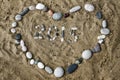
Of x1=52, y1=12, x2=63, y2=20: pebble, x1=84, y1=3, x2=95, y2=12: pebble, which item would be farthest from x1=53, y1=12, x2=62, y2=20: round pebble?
x1=84, y1=3, x2=95, y2=12: pebble

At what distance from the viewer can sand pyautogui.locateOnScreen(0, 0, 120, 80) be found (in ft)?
8.84

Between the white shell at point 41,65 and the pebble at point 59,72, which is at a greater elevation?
the white shell at point 41,65

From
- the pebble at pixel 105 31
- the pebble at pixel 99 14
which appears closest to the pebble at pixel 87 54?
the pebble at pixel 105 31

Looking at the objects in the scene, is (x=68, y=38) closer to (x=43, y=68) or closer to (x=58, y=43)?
(x=58, y=43)

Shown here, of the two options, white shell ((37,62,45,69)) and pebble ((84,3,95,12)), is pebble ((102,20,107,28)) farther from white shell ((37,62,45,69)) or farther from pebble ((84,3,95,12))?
white shell ((37,62,45,69))

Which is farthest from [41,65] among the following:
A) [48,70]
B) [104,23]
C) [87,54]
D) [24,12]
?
[104,23]

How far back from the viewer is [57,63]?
274 cm

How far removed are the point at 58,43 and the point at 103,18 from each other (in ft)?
1.55

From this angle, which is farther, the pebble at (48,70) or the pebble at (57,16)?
the pebble at (57,16)

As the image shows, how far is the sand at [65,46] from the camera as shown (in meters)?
2.70

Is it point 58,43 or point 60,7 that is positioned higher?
point 60,7

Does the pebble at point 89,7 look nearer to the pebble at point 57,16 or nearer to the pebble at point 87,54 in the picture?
the pebble at point 57,16

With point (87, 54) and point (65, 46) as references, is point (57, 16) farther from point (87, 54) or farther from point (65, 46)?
point (87, 54)

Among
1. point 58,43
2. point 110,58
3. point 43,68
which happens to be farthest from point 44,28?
point 110,58
